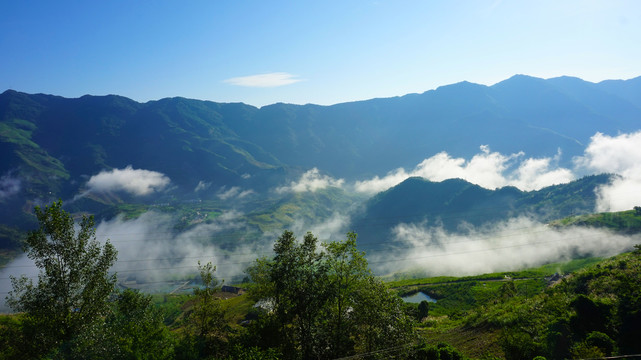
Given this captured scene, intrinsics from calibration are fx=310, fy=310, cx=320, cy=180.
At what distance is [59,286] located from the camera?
1421 inches

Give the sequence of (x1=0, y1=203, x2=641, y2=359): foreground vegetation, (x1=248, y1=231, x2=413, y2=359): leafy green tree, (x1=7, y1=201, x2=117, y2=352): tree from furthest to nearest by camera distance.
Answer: (x1=248, y1=231, x2=413, y2=359): leafy green tree, (x1=0, y1=203, x2=641, y2=359): foreground vegetation, (x1=7, y1=201, x2=117, y2=352): tree

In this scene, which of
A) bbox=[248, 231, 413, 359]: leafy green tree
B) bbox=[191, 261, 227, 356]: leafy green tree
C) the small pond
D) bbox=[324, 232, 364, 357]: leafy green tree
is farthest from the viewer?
the small pond

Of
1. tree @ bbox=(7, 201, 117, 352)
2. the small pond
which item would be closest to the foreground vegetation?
tree @ bbox=(7, 201, 117, 352)

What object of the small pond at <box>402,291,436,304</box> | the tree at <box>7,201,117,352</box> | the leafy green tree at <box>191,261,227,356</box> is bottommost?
the small pond at <box>402,291,436,304</box>

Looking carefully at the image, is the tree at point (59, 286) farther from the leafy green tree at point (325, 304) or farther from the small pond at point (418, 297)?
the small pond at point (418, 297)

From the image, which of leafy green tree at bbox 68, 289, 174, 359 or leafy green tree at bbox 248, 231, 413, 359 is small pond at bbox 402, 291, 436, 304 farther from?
leafy green tree at bbox 68, 289, 174, 359

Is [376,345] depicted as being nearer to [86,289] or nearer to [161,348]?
[161,348]

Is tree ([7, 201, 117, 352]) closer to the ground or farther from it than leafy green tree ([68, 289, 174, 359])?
farther from it

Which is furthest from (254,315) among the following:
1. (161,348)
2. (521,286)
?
(521,286)

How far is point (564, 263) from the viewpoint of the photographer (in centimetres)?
19262

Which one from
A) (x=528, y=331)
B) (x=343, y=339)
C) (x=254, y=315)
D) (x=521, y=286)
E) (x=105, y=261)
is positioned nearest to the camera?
(x=105, y=261)

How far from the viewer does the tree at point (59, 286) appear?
35.4 metres

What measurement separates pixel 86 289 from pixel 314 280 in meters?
28.0

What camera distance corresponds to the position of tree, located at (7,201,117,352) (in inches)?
1395
